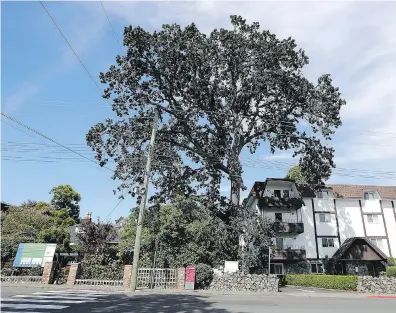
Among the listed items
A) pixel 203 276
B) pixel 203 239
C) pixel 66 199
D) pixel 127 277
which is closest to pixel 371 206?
pixel 203 239

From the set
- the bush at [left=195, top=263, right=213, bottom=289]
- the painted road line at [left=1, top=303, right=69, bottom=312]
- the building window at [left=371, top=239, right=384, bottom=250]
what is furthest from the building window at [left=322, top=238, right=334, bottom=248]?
the painted road line at [left=1, top=303, right=69, bottom=312]

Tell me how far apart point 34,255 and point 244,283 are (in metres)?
15.1

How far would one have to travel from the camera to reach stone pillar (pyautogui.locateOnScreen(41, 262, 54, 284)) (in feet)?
66.6

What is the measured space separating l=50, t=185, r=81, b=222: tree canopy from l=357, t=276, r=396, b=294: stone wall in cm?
5105

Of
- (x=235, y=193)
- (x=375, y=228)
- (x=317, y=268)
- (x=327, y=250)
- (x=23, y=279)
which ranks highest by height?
(x=235, y=193)

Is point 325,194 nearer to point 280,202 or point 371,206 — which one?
point 371,206

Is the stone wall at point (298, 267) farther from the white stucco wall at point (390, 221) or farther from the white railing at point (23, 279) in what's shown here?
the white railing at point (23, 279)

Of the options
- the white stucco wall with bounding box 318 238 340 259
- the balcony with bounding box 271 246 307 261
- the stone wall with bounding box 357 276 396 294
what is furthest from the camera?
A: the white stucco wall with bounding box 318 238 340 259

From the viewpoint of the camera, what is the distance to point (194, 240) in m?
23.6

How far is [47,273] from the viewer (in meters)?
20.5

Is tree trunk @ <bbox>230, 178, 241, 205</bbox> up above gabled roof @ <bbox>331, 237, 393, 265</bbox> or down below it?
above

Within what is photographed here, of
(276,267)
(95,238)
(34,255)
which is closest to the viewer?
(34,255)

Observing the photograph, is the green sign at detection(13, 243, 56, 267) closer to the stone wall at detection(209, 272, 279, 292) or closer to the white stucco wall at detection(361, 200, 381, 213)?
the stone wall at detection(209, 272, 279, 292)

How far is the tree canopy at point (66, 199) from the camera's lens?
59.3 m
